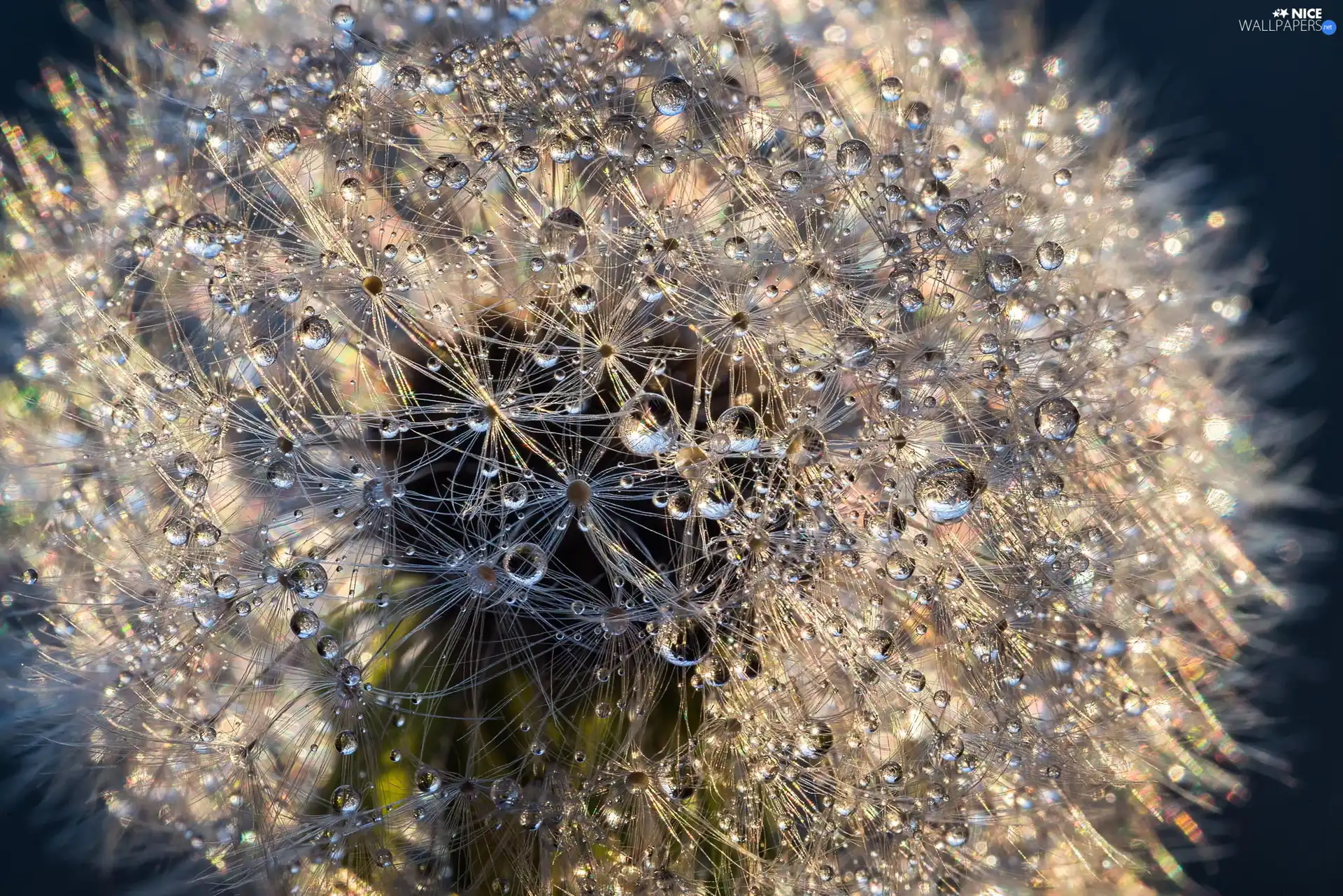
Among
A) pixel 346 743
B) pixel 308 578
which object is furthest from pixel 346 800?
pixel 308 578

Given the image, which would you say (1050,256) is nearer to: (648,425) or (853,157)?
(853,157)

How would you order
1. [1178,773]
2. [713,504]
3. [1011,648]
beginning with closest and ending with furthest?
[713,504] → [1011,648] → [1178,773]

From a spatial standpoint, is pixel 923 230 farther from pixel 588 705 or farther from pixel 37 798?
pixel 37 798

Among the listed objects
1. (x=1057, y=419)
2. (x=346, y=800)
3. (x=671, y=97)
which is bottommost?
(x=346, y=800)

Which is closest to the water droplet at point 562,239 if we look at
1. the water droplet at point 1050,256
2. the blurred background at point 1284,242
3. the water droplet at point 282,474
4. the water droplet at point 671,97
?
the water droplet at point 671,97

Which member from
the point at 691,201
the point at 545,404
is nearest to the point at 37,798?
the point at 545,404

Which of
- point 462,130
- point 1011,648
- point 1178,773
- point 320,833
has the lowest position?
point 320,833

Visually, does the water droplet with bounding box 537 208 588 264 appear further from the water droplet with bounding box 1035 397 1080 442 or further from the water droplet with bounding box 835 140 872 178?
the water droplet with bounding box 1035 397 1080 442
